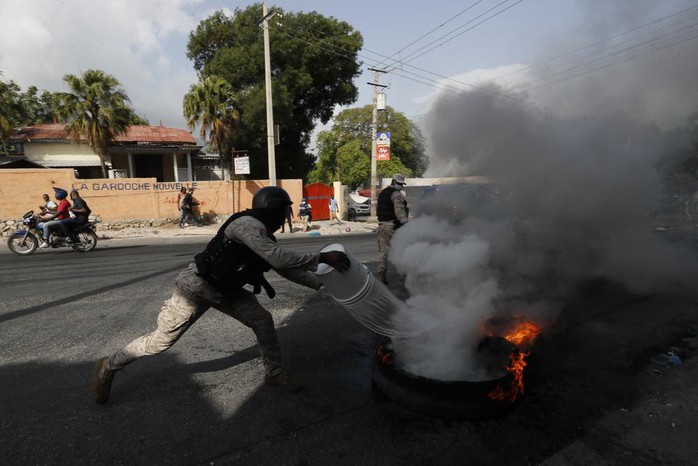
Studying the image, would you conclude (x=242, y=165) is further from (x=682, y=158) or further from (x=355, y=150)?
(x=355, y=150)

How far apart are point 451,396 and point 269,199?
70.2 inches

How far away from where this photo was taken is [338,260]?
253 centimetres

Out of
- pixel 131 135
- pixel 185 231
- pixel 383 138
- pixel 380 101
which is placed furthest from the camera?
pixel 131 135

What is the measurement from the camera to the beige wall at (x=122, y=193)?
14.5 metres

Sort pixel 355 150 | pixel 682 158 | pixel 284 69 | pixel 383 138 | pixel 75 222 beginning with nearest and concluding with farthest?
pixel 682 158 < pixel 75 222 < pixel 383 138 < pixel 284 69 < pixel 355 150

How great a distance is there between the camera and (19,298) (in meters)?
5.54

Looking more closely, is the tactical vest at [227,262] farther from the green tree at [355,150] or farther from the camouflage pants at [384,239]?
the green tree at [355,150]

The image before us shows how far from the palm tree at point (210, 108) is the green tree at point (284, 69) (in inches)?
116

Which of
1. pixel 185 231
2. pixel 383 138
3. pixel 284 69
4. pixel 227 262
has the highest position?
pixel 284 69

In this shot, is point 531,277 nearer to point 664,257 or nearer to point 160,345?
point 160,345

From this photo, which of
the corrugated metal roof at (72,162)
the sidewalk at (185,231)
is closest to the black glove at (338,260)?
the sidewalk at (185,231)

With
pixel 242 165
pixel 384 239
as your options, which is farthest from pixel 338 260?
pixel 242 165

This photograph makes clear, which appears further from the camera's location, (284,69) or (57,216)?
(284,69)

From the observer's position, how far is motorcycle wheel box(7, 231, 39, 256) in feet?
31.9
